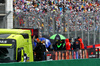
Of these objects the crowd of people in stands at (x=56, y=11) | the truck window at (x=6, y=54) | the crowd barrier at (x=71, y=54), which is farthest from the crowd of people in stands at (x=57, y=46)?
the truck window at (x=6, y=54)

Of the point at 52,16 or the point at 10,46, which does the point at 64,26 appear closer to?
the point at 52,16

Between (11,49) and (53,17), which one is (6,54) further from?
(53,17)

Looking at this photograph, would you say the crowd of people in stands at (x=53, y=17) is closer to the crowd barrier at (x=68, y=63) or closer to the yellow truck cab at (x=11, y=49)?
the yellow truck cab at (x=11, y=49)

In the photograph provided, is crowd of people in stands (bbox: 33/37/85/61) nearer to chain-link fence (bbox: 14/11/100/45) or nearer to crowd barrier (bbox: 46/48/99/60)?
crowd barrier (bbox: 46/48/99/60)

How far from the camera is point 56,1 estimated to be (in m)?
27.5

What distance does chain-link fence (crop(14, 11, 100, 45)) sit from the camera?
19.9 meters

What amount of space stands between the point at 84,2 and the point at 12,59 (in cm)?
2078

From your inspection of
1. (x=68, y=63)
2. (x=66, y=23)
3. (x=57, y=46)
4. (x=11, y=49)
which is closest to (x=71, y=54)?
(x=57, y=46)

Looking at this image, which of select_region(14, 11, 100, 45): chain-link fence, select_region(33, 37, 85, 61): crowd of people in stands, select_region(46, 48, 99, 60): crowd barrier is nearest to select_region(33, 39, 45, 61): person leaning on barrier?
select_region(33, 37, 85, 61): crowd of people in stands

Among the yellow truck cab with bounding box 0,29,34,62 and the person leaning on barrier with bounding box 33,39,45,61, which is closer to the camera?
the yellow truck cab with bounding box 0,29,34,62

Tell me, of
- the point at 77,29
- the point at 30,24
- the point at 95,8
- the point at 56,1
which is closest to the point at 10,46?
the point at 30,24

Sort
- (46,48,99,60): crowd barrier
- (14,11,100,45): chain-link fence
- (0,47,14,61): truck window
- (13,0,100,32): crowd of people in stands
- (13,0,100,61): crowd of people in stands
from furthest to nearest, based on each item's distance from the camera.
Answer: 1. (13,0,100,32): crowd of people in stands
2. (14,11,100,45): chain-link fence
3. (13,0,100,61): crowd of people in stands
4. (46,48,99,60): crowd barrier
5. (0,47,14,61): truck window

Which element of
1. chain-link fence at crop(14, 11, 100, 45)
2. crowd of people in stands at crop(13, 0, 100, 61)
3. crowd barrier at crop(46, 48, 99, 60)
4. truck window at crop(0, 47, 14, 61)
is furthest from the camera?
chain-link fence at crop(14, 11, 100, 45)

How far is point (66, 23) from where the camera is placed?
20.6 meters
